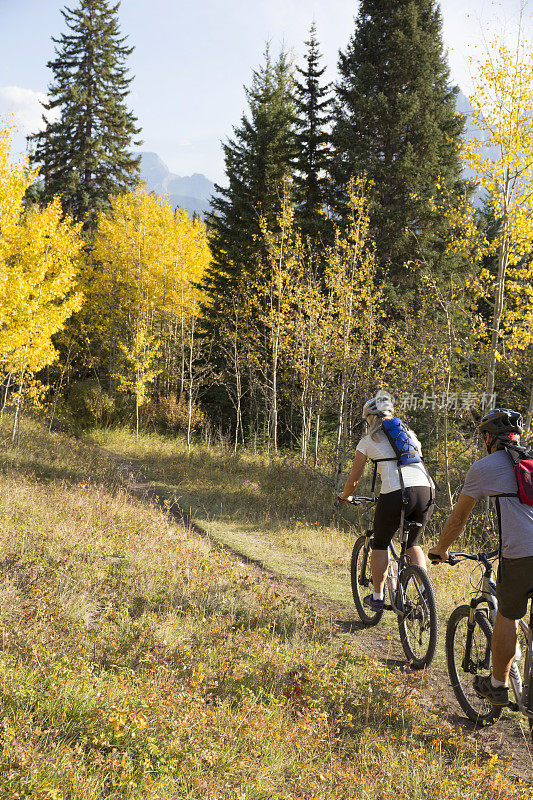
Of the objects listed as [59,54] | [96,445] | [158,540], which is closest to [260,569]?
[158,540]

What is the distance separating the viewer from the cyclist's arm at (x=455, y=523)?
352cm

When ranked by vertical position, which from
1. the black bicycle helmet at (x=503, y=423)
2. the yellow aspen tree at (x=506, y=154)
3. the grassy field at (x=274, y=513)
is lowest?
the grassy field at (x=274, y=513)

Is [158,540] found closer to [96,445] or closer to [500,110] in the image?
[500,110]

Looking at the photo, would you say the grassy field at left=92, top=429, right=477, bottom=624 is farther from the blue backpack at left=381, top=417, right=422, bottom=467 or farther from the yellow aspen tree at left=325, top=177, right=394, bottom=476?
the blue backpack at left=381, top=417, right=422, bottom=467

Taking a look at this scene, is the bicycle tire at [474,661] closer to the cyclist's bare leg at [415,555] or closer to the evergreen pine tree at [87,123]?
the cyclist's bare leg at [415,555]

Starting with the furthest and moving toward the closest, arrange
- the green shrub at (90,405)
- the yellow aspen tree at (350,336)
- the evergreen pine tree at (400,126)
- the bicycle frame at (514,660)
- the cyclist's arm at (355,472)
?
the green shrub at (90,405), the evergreen pine tree at (400,126), the yellow aspen tree at (350,336), the cyclist's arm at (355,472), the bicycle frame at (514,660)

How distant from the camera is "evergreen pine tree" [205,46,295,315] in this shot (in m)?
19.4

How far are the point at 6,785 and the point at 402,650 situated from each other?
3676 mm

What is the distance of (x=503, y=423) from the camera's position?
3434 millimetres

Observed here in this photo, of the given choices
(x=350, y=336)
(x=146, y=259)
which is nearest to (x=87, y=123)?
(x=146, y=259)

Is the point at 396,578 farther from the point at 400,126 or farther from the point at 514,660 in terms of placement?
the point at 400,126

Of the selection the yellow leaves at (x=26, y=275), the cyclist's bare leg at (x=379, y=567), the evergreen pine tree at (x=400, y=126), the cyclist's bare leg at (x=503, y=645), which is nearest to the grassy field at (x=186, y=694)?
the cyclist's bare leg at (x=503, y=645)

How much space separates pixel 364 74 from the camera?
17859 mm

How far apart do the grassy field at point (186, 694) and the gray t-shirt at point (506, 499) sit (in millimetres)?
1275
